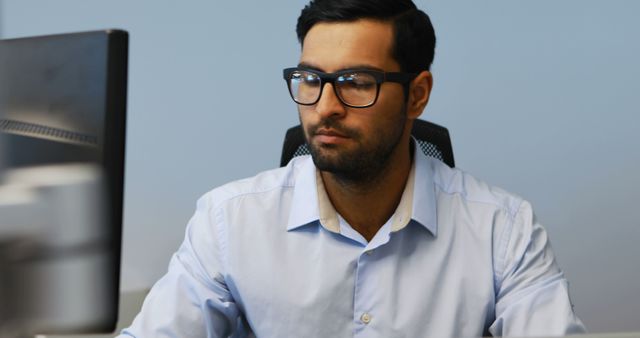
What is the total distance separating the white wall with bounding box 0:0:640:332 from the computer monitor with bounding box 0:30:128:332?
5.94ft

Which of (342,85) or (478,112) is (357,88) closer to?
(342,85)

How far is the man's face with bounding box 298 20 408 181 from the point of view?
4.76 ft

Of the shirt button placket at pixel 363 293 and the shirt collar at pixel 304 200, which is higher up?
the shirt collar at pixel 304 200

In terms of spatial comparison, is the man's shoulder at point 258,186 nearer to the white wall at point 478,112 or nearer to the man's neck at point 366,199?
the man's neck at point 366,199

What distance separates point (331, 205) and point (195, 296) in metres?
0.29

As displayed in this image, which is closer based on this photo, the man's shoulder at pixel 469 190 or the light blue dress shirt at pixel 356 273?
the light blue dress shirt at pixel 356 273

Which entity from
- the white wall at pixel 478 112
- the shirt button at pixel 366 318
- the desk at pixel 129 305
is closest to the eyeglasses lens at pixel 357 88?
the shirt button at pixel 366 318

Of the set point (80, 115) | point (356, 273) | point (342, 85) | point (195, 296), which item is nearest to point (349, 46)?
point (342, 85)

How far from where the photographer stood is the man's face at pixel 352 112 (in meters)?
1.45

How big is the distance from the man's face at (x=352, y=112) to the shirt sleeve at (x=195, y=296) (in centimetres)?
26

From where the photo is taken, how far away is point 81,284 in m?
0.86

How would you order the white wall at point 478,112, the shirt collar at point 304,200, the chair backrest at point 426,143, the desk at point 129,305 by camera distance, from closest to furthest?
the shirt collar at point 304,200 < the chair backrest at point 426,143 < the desk at point 129,305 < the white wall at point 478,112

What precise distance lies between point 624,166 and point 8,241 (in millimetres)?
2139

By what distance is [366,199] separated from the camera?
1.56 metres
